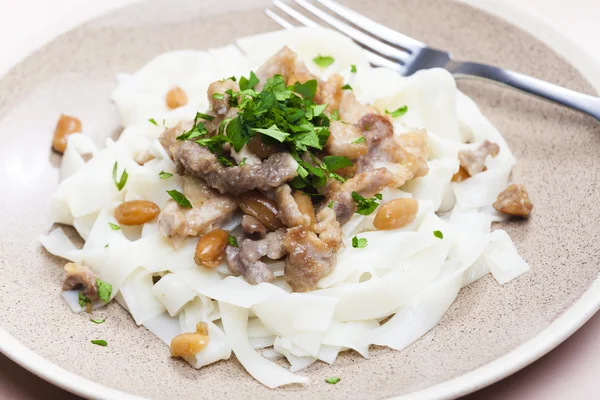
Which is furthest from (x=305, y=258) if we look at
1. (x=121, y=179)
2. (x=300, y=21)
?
(x=300, y=21)

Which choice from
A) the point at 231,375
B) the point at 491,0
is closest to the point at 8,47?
the point at 231,375

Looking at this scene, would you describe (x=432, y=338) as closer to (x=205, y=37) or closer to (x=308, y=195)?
(x=308, y=195)

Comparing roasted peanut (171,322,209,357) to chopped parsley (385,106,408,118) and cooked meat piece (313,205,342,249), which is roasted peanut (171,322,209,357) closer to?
cooked meat piece (313,205,342,249)

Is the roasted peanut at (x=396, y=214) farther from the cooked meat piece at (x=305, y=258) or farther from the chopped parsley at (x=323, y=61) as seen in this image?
the chopped parsley at (x=323, y=61)

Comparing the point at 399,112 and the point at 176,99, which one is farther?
the point at 176,99

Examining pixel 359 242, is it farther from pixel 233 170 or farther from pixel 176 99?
pixel 176 99

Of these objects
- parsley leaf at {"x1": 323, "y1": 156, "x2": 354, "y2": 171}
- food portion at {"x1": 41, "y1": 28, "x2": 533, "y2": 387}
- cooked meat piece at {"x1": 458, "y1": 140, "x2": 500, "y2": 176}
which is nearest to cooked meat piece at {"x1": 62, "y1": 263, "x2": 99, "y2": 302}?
food portion at {"x1": 41, "y1": 28, "x2": 533, "y2": 387}

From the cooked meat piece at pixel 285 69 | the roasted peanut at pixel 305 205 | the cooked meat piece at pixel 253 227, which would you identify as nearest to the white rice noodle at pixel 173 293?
the cooked meat piece at pixel 253 227
